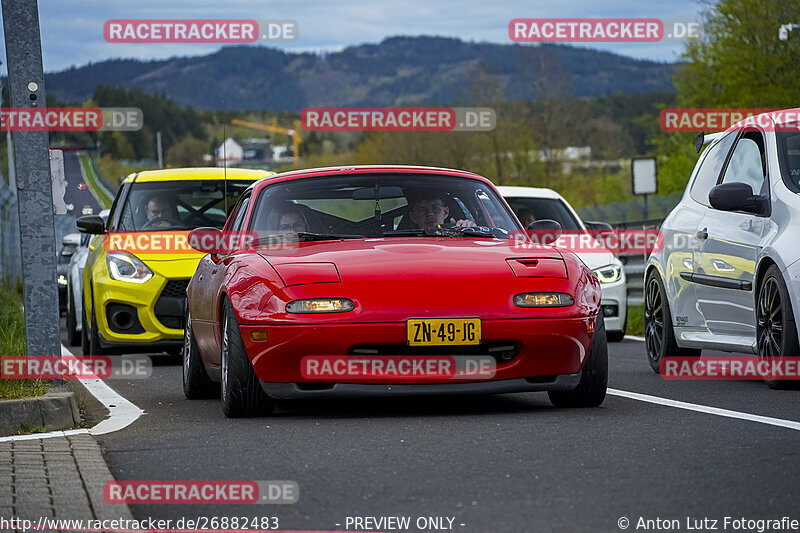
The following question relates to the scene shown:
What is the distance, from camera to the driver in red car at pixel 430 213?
8.84 m

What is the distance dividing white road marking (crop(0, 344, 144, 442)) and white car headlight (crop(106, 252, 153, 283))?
182 cm

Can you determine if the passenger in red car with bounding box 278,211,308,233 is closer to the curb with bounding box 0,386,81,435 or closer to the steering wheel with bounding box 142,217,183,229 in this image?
the curb with bounding box 0,386,81,435

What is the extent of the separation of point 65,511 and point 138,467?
101 centimetres

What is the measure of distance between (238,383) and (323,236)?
3.87ft

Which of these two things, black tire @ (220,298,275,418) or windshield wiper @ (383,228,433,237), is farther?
windshield wiper @ (383,228,433,237)

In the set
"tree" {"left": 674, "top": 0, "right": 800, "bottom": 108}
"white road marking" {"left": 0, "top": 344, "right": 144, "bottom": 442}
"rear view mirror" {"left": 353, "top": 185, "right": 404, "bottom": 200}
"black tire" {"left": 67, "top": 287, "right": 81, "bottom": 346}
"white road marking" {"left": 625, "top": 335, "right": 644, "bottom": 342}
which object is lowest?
"white road marking" {"left": 625, "top": 335, "right": 644, "bottom": 342}

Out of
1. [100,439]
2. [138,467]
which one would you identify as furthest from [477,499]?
[100,439]

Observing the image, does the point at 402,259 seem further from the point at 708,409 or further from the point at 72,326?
the point at 72,326

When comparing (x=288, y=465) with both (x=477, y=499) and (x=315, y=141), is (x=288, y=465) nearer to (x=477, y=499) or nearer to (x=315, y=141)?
(x=477, y=499)

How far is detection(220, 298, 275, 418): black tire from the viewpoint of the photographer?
7.77 metres

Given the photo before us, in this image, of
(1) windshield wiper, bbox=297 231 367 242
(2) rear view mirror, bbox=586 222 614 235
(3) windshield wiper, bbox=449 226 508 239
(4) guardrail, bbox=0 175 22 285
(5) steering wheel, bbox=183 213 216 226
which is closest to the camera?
(1) windshield wiper, bbox=297 231 367 242

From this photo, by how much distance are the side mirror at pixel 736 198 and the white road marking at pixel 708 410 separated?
1274 mm

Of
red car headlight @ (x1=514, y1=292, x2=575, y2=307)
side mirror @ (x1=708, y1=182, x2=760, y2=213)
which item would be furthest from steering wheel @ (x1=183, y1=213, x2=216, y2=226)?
red car headlight @ (x1=514, y1=292, x2=575, y2=307)

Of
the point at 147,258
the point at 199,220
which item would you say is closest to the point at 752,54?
the point at 199,220
